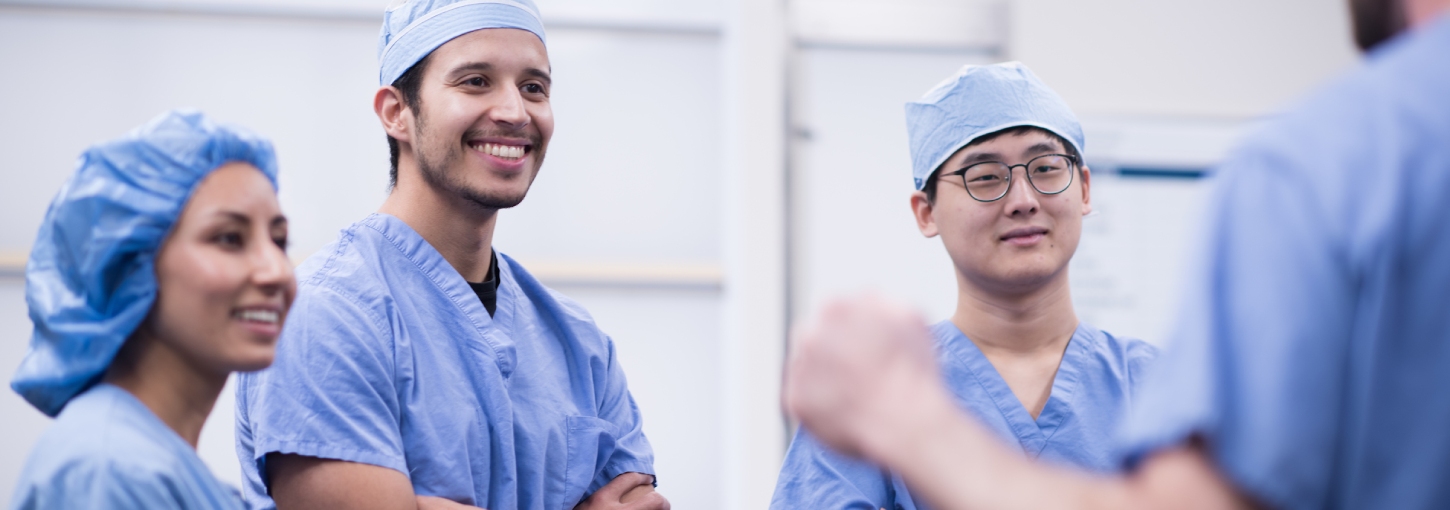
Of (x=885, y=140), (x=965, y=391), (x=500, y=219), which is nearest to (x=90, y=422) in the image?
(x=965, y=391)

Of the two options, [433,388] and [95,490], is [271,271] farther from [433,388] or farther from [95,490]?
[433,388]

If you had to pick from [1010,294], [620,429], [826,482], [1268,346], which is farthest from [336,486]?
[1268,346]

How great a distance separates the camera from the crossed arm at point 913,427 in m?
0.63

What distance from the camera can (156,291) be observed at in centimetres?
104

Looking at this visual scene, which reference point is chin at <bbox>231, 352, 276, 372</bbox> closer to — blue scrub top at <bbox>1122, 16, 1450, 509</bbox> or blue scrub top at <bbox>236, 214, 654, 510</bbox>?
blue scrub top at <bbox>236, 214, 654, 510</bbox>

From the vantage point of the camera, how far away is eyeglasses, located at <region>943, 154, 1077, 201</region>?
5.14 feet

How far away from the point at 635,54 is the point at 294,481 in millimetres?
2191

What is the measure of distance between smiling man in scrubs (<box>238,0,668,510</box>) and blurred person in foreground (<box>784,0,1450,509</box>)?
90cm

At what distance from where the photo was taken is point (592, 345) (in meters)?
1.76

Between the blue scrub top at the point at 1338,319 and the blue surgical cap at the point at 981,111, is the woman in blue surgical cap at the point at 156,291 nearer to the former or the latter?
the blue scrub top at the point at 1338,319

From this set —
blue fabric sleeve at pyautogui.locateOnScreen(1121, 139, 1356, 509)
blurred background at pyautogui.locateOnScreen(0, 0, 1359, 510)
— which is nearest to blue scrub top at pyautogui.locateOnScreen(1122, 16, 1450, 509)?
blue fabric sleeve at pyautogui.locateOnScreen(1121, 139, 1356, 509)

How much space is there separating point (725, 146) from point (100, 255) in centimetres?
242

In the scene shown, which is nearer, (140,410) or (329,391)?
(140,410)

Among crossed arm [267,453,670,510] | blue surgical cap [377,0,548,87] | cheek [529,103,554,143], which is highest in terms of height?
blue surgical cap [377,0,548,87]
